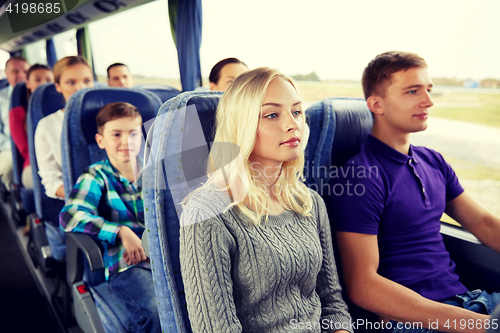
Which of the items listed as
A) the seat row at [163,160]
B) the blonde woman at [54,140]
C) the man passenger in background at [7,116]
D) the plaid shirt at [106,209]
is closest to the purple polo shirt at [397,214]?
the seat row at [163,160]

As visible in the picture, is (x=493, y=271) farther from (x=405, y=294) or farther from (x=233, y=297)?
(x=233, y=297)

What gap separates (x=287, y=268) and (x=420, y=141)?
130 centimetres

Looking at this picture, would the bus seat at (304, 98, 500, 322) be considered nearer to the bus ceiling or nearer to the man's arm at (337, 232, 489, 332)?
the man's arm at (337, 232, 489, 332)

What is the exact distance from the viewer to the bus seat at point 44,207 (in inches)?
87.8

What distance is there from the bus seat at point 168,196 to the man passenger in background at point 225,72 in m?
1.54

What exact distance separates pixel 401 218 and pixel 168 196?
918 mm

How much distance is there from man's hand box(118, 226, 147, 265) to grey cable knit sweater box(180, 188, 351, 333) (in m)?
0.65

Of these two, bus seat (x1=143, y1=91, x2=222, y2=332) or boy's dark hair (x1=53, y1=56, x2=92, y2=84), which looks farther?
boy's dark hair (x1=53, y1=56, x2=92, y2=84)

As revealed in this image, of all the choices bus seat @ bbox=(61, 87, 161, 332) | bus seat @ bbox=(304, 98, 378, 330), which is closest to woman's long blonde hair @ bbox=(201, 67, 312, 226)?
bus seat @ bbox=(304, 98, 378, 330)

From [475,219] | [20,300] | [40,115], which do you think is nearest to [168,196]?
[475,219]

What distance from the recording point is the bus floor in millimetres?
2164

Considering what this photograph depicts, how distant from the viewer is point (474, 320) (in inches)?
44.4

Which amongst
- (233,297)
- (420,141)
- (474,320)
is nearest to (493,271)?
(474,320)

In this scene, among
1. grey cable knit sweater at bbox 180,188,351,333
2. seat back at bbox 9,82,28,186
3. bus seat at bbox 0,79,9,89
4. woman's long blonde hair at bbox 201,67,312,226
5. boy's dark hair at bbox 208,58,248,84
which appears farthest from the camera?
bus seat at bbox 0,79,9,89
